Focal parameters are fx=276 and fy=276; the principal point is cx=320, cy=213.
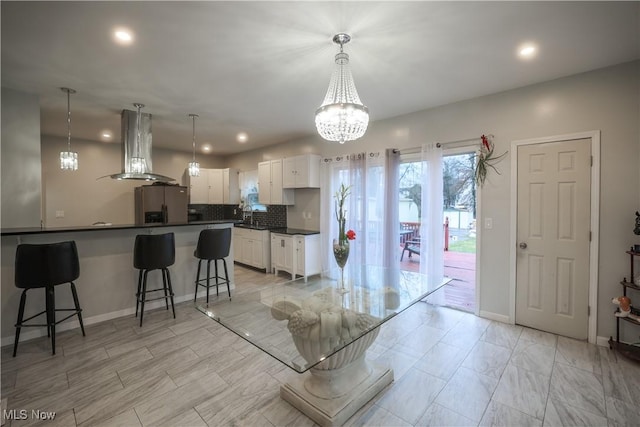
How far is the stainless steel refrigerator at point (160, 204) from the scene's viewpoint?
17.8 ft

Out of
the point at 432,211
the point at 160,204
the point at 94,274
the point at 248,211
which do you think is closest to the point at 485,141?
the point at 432,211

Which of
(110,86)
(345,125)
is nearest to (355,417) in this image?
(345,125)

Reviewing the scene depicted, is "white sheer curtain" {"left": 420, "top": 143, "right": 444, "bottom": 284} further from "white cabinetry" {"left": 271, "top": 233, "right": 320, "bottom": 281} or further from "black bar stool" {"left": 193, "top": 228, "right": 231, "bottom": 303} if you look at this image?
"black bar stool" {"left": 193, "top": 228, "right": 231, "bottom": 303}

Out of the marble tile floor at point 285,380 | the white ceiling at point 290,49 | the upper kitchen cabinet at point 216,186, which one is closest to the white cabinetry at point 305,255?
the marble tile floor at point 285,380

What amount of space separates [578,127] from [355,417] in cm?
331

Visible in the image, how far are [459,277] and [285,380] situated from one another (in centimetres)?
379

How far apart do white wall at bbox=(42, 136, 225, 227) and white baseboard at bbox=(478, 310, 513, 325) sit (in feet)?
21.8

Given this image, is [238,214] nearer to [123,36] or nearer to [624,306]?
[123,36]

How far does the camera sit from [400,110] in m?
3.77

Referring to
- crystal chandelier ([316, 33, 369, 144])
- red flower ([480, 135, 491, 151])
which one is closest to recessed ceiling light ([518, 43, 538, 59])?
red flower ([480, 135, 491, 151])

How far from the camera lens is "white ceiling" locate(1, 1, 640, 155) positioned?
72.6 inches

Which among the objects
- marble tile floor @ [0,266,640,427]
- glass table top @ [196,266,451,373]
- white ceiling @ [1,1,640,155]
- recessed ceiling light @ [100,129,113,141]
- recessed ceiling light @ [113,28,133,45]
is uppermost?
recessed ceiling light @ [100,129,113,141]

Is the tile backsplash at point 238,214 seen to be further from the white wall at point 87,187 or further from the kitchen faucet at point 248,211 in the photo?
the white wall at point 87,187

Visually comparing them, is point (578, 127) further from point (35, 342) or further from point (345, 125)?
point (35, 342)
